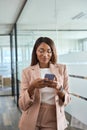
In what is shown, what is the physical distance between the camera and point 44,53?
166 cm

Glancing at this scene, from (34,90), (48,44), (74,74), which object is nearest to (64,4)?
(74,74)

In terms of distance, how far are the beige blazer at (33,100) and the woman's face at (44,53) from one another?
0.05 m

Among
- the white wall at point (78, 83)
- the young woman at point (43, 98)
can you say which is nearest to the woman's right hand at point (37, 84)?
the young woman at point (43, 98)

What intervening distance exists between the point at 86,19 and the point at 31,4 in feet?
8.09

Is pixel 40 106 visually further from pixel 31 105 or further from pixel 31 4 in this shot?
pixel 31 4

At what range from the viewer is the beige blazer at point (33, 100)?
157cm

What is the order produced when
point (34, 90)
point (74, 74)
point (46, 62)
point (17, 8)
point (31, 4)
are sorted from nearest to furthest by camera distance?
1. point (34, 90)
2. point (46, 62)
3. point (74, 74)
4. point (31, 4)
5. point (17, 8)

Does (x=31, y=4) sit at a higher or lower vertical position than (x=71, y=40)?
higher

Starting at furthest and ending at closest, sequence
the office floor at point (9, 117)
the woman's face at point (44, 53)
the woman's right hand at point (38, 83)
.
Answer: the office floor at point (9, 117), the woman's face at point (44, 53), the woman's right hand at point (38, 83)

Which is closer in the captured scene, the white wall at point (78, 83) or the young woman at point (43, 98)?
the young woman at point (43, 98)

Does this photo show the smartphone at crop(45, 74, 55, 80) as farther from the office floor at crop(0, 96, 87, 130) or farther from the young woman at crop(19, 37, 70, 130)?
the office floor at crop(0, 96, 87, 130)

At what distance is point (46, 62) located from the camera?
5.55 ft

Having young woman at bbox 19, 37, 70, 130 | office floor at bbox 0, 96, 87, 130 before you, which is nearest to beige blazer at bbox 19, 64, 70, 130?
young woman at bbox 19, 37, 70, 130

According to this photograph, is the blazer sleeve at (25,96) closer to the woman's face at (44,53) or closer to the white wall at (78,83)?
the woman's face at (44,53)
